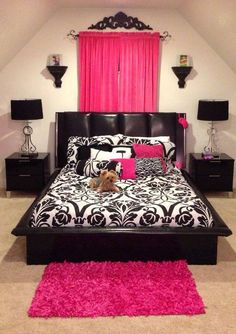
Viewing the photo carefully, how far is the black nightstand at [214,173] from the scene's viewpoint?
5.18 m

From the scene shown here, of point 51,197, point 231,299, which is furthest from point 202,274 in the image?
point 51,197

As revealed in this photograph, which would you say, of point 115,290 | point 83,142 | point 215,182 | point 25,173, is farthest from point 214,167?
point 115,290

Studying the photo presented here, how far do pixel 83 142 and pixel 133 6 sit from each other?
69.5 inches

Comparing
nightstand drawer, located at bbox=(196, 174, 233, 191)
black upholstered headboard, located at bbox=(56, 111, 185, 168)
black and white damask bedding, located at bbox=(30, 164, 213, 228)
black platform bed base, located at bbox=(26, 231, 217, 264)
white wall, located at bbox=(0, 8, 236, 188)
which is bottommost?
black platform bed base, located at bbox=(26, 231, 217, 264)

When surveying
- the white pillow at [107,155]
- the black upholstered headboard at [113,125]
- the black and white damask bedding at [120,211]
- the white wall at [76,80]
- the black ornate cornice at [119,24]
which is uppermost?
the black ornate cornice at [119,24]

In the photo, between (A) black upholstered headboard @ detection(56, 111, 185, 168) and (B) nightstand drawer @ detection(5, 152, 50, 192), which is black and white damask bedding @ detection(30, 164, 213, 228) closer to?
(B) nightstand drawer @ detection(5, 152, 50, 192)

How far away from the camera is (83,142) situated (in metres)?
4.99

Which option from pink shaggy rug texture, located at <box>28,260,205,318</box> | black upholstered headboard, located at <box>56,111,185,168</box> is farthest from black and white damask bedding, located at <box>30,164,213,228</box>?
black upholstered headboard, located at <box>56,111,185,168</box>

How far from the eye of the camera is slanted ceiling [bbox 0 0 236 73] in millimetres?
4121

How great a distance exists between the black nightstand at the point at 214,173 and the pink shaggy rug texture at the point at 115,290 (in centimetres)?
203

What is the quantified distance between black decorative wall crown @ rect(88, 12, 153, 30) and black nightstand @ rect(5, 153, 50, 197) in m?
1.80

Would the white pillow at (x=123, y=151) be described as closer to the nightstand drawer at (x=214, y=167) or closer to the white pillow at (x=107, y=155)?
the white pillow at (x=107, y=155)

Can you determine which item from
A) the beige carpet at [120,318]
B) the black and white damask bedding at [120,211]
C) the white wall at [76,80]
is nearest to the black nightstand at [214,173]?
the white wall at [76,80]

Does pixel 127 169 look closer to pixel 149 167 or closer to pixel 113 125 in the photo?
pixel 149 167
